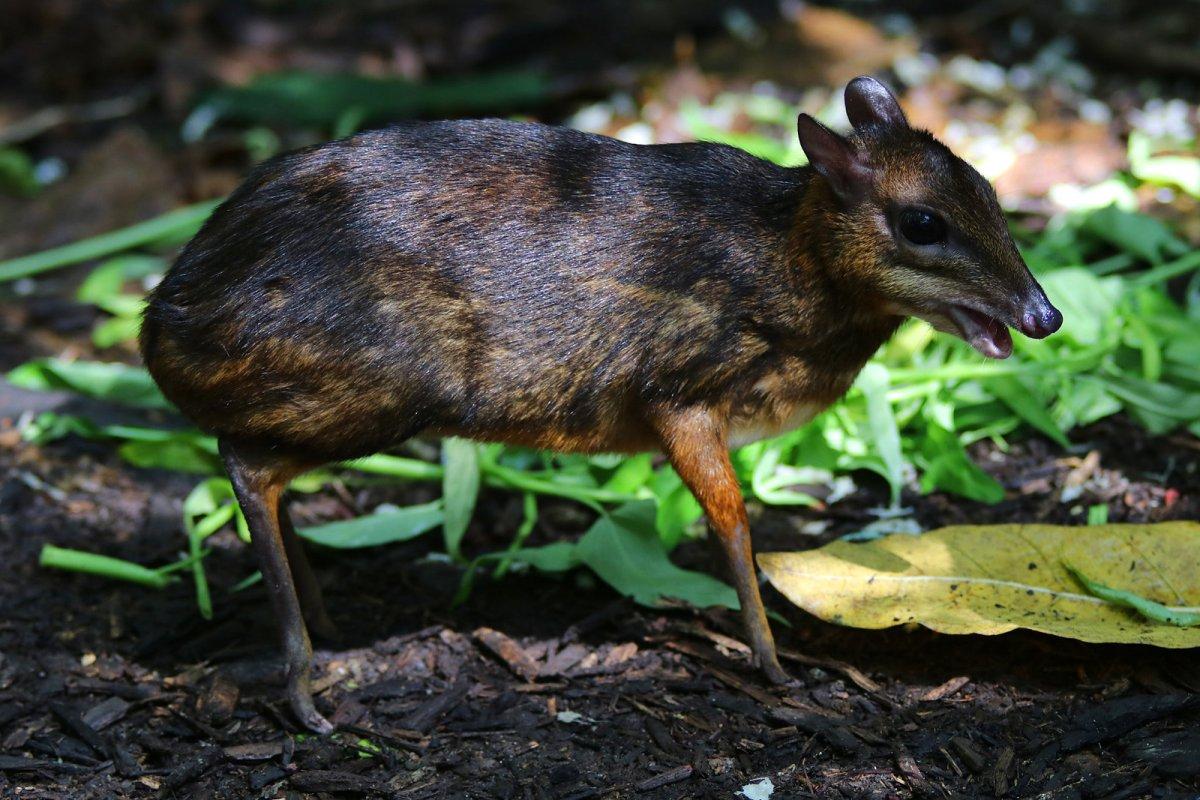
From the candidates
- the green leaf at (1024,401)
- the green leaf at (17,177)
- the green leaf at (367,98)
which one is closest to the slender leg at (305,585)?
the green leaf at (1024,401)

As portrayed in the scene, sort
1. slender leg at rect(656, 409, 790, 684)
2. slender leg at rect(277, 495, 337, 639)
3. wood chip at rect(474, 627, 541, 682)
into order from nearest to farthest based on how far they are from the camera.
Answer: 1. slender leg at rect(656, 409, 790, 684)
2. wood chip at rect(474, 627, 541, 682)
3. slender leg at rect(277, 495, 337, 639)

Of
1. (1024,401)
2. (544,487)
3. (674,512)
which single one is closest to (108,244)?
(544,487)

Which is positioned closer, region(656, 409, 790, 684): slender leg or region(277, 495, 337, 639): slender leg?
region(656, 409, 790, 684): slender leg

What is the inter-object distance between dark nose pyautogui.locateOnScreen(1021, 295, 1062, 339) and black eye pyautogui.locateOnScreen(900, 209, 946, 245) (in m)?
0.32

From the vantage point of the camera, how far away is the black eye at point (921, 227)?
392 cm

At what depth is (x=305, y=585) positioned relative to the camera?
4520 mm

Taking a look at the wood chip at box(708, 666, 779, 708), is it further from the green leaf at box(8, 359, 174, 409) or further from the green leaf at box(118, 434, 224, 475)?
the green leaf at box(8, 359, 174, 409)

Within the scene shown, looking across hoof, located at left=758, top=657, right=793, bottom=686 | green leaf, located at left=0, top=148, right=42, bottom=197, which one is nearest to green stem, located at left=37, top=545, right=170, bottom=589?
hoof, located at left=758, top=657, right=793, bottom=686

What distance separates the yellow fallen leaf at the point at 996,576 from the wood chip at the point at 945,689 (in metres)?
0.17

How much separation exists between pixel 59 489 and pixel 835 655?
3045 mm

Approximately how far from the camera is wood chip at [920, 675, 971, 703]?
13.1 ft

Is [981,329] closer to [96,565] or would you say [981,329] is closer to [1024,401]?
[1024,401]

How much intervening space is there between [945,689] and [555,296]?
161 centimetres

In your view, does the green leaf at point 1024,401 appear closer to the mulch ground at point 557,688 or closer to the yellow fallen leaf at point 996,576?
the mulch ground at point 557,688
